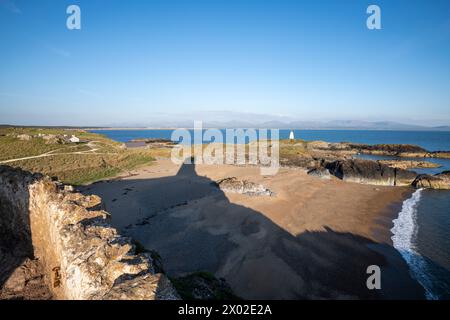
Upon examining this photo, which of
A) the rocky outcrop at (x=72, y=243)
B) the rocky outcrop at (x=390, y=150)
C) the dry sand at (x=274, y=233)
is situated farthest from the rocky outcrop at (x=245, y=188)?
the rocky outcrop at (x=390, y=150)

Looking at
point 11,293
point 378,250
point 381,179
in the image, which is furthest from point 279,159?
point 11,293

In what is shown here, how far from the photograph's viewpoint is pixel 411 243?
42.8 ft

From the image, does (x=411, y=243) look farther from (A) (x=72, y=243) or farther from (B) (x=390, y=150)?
(B) (x=390, y=150)

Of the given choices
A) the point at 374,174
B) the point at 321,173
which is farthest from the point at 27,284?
the point at 374,174

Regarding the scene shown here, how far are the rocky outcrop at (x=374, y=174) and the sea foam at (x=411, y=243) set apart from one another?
21.8 feet

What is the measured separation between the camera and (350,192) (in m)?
22.4

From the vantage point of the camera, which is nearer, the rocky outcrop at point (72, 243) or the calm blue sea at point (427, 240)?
the rocky outcrop at point (72, 243)

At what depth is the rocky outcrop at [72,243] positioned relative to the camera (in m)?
4.04

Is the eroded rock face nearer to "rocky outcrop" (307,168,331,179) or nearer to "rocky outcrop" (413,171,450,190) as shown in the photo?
"rocky outcrop" (307,168,331,179)

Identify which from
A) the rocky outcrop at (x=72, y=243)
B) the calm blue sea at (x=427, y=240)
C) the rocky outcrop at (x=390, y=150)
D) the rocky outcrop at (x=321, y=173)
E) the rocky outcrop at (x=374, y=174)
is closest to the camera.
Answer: the rocky outcrop at (x=72, y=243)

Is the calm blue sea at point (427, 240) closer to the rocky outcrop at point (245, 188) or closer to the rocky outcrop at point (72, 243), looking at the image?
the rocky outcrop at point (245, 188)

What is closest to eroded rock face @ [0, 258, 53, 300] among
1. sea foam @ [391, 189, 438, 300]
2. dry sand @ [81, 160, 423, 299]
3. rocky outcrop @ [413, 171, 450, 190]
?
dry sand @ [81, 160, 423, 299]

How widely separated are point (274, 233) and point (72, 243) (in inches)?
416

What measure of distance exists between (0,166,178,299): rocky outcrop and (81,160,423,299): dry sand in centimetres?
483
